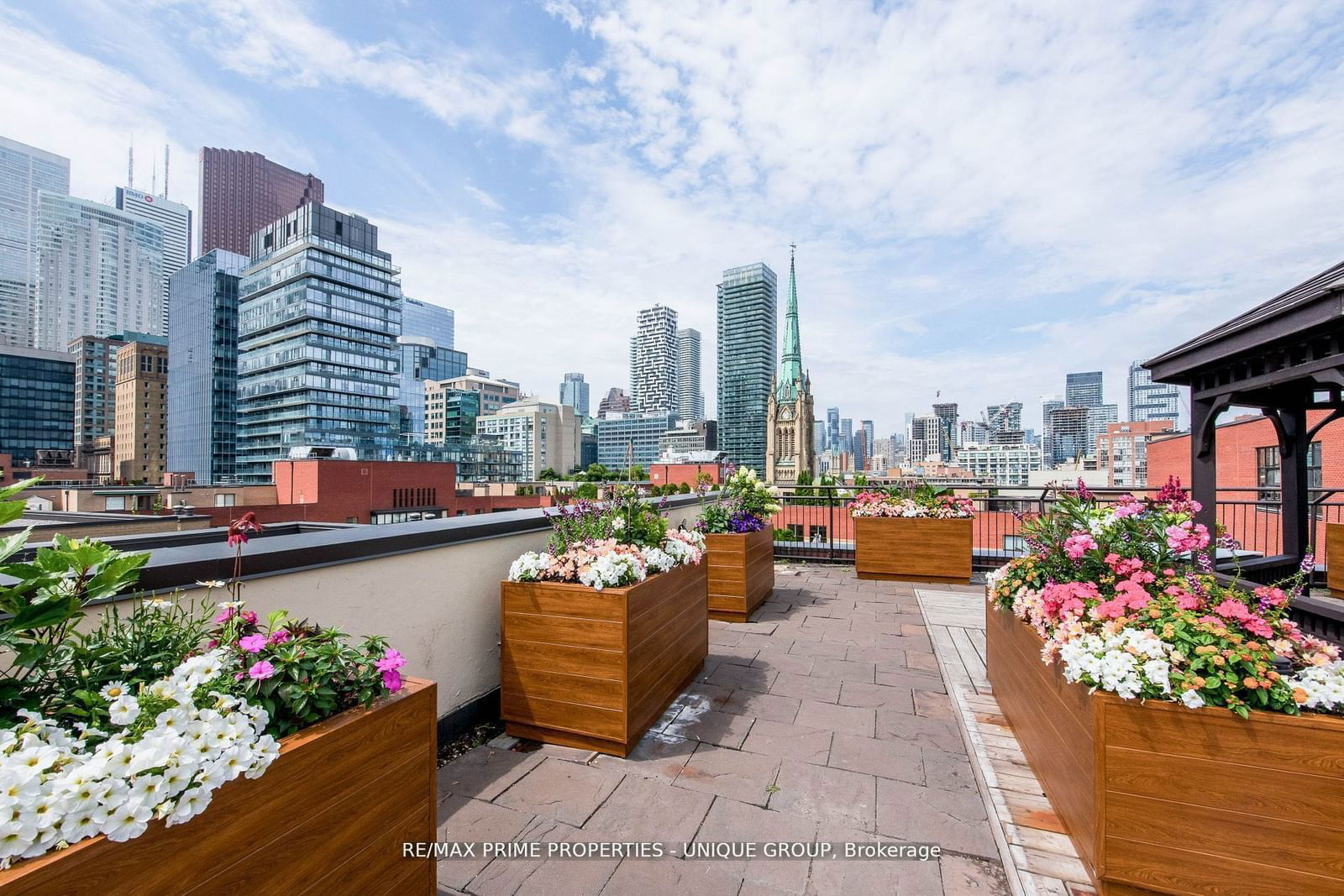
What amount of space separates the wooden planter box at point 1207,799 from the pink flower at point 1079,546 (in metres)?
0.76

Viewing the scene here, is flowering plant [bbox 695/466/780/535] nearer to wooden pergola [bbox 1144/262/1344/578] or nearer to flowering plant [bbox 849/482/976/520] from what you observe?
flowering plant [bbox 849/482/976/520]

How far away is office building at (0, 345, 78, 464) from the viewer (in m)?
72.3

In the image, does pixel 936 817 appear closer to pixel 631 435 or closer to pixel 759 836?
pixel 759 836

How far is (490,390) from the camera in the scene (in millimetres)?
112750

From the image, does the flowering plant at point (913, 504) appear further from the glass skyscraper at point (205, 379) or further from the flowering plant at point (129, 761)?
the glass skyscraper at point (205, 379)

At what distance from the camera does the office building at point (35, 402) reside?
7231cm

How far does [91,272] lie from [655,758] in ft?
582

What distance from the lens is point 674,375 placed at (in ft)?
581

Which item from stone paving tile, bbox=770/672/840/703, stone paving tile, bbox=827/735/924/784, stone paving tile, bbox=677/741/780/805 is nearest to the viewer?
stone paving tile, bbox=677/741/780/805

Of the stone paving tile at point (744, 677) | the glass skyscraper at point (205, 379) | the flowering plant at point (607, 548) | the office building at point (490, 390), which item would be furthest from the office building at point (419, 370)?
the stone paving tile at point (744, 677)

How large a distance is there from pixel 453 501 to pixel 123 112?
30.3 metres

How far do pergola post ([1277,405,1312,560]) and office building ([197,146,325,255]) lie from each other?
181827 mm

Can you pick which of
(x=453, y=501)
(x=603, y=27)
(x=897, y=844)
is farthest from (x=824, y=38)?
(x=453, y=501)

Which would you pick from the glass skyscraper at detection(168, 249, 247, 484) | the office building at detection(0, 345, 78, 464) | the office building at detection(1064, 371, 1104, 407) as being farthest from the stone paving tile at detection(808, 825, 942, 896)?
the office building at detection(1064, 371, 1104, 407)
